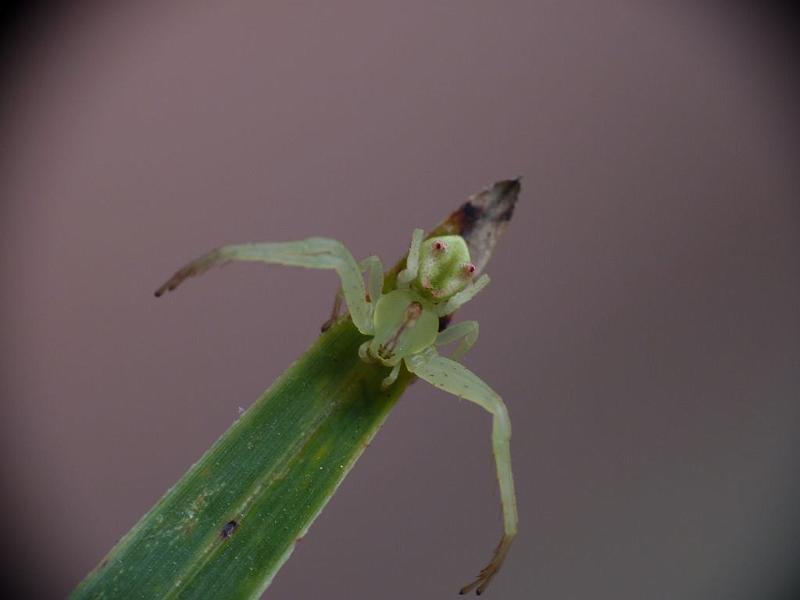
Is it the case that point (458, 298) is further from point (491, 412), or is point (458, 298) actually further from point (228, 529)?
point (228, 529)

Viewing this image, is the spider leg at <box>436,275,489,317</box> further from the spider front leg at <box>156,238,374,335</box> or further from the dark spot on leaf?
the dark spot on leaf

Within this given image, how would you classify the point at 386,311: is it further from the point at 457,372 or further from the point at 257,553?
the point at 257,553

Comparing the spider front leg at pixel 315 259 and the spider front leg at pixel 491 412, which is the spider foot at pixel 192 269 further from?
the spider front leg at pixel 491 412

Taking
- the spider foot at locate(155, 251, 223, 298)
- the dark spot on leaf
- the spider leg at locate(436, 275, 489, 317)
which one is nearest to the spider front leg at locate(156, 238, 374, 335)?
the spider foot at locate(155, 251, 223, 298)

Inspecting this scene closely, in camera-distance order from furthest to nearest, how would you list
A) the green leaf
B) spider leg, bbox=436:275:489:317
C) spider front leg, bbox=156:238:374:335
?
1. spider leg, bbox=436:275:489:317
2. spider front leg, bbox=156:238:374:335
3. the green leaf

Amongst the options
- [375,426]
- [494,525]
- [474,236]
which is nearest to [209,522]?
[375,426]
